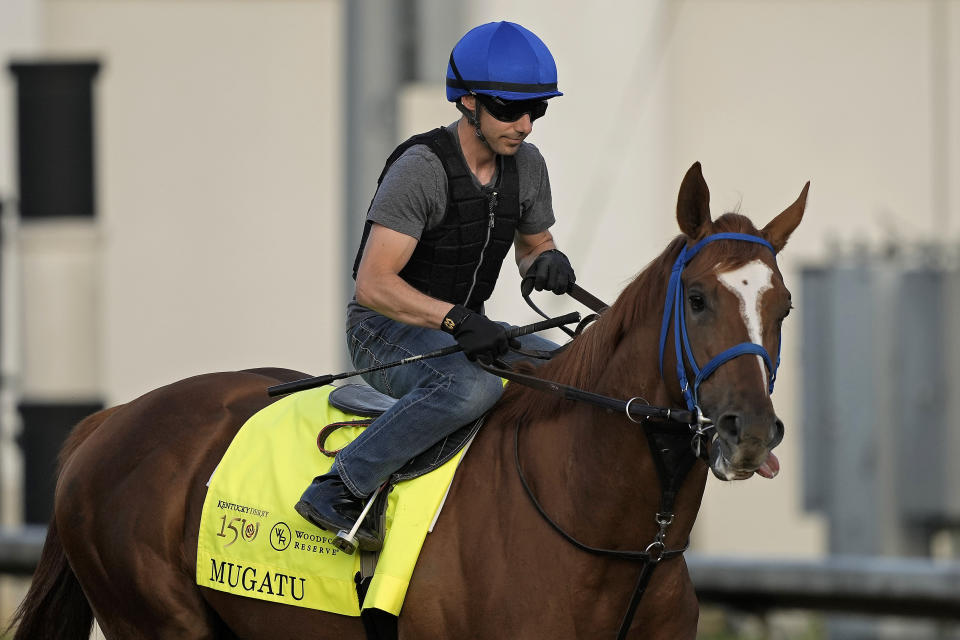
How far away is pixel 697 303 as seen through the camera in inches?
145

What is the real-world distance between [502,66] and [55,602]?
2.41 metres

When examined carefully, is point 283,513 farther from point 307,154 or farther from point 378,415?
point 307,154

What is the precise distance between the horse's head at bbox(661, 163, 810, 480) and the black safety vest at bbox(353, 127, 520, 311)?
2.35 ft

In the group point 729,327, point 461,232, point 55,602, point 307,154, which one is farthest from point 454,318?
point 307,154

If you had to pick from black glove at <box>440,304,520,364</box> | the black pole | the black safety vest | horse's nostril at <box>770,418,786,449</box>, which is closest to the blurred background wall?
the black pole

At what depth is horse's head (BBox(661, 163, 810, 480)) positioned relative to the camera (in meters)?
3.49

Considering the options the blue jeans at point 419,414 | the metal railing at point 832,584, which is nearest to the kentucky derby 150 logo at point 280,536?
the blue jeans at point 419,414

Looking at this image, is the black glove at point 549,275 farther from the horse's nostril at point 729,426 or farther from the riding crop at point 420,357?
the horse's nostril at point 729,426

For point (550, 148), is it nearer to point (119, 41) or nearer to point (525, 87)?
point (525, 87)

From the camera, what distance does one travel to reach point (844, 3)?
37.1 feet

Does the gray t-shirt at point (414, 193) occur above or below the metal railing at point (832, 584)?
above

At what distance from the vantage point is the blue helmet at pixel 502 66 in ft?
13.5

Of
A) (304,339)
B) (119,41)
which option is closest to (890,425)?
(304,339)

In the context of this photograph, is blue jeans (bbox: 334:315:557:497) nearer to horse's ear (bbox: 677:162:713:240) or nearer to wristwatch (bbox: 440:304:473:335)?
wristwatch (bbox: 440:304:473:335)
